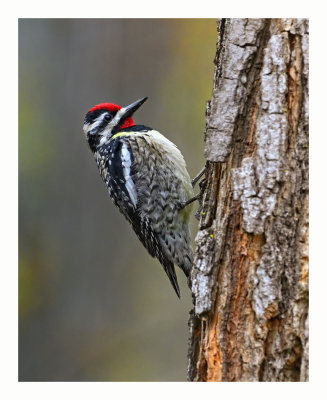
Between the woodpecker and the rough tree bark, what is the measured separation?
2.96 feet

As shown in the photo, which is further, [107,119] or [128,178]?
[107,119]

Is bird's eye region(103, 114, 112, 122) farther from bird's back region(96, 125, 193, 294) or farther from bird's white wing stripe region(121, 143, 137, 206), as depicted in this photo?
bird's white wing stripe region(121, 143, 137, 206)

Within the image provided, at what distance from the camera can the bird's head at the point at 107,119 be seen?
11.1ft

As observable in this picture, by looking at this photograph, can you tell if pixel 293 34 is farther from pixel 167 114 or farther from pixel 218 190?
pixel 167 114

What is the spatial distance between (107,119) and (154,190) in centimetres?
59

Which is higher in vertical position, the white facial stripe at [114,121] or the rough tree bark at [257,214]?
the white facial stripe at [114,121]

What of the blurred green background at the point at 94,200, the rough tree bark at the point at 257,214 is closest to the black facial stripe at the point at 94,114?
the blurred green background at the point at 94,200

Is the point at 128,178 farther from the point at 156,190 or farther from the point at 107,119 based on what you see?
the point at 107,119

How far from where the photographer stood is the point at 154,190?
327 cm

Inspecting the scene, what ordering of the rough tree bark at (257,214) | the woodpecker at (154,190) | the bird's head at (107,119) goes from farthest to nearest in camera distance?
1. the bird's head at (107,119)
2. the woodpecker at (154,190)
3. the rough tree bark at (257,214)

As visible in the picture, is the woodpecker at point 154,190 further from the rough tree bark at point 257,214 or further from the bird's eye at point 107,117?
the rough tree bark at point 257,214

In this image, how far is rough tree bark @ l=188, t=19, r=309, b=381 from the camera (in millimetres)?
2117

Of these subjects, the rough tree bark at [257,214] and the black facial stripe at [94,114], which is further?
the black facial stripe at [94,114]

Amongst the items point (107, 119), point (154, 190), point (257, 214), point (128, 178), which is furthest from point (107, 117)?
point (257, 214)
